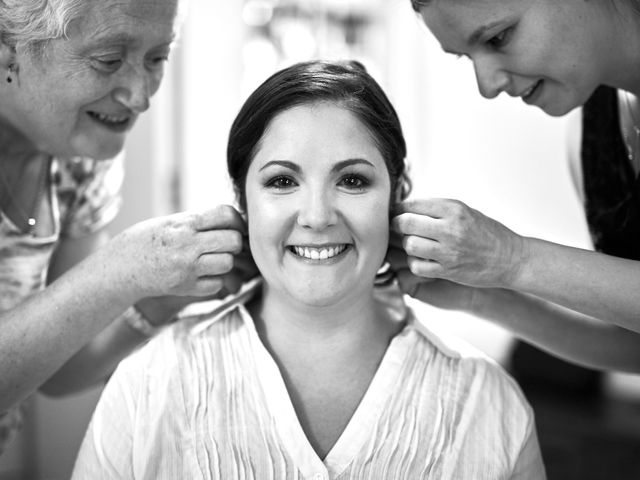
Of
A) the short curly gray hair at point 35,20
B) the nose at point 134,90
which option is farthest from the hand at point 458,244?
the short curly gray hair at point 35,20

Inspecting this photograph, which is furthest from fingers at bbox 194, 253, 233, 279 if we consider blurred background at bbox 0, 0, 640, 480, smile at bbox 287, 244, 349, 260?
blurred background at bbox 0, 0, 640, 480

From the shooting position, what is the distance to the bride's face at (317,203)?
55.8 inches

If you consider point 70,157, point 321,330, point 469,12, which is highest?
point 469,12

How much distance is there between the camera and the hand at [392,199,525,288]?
1390 millimetres

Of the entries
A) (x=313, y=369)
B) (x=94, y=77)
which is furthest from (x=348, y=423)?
(x=94, y=77)

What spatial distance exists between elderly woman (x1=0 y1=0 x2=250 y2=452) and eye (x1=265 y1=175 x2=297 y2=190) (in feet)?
0.34

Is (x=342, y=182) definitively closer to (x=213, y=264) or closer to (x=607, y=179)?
(x=213, y=264)

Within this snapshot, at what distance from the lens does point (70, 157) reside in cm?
173

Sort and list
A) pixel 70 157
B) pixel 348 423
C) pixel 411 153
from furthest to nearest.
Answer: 1. pixel 411 153
2. pixel 70 157
3. pixel 348 423

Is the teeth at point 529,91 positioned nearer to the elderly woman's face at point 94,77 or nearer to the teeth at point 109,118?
the elderly woman's face at point 94,77

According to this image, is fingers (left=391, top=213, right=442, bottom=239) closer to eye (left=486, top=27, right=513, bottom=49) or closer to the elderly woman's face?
eye (left=486, top=27, right=513, bottom=49)

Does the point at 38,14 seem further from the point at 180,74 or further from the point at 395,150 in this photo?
the point at 180,74

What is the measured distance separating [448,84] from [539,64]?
9.22ft

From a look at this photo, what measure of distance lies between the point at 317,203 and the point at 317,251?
95 mm
